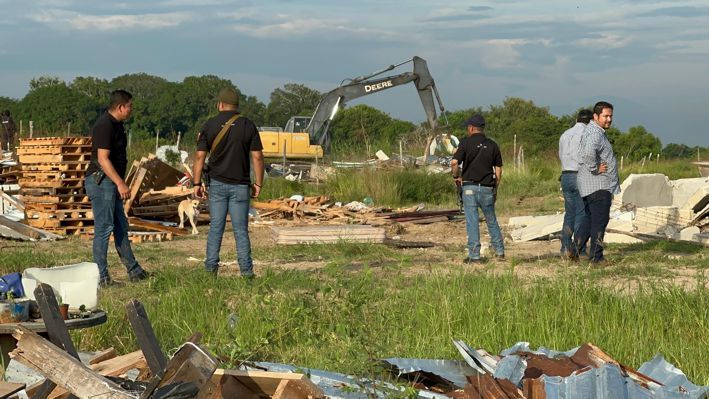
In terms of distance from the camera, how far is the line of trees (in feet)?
189

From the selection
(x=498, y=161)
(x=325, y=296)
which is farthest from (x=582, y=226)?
(x=325, y=296)

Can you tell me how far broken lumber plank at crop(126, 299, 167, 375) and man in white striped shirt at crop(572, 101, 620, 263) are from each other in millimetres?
7539

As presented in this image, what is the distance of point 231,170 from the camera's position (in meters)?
11.1

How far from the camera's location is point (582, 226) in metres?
13.3

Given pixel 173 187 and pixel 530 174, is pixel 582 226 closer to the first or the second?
pixel 173 187

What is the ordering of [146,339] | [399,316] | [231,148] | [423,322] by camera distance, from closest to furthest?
[146,339]
[423,322]
[399,316]
[231,148]

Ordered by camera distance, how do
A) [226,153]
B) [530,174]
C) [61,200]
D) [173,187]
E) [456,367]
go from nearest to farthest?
[456,367]
[226,153]
[61,200]
[173,187]
[530,174]

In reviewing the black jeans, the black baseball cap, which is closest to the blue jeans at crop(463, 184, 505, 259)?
the black baseball cap

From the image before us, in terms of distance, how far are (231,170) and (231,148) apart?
22 centimetres

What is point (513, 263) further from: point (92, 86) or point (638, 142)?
point (92, 86)

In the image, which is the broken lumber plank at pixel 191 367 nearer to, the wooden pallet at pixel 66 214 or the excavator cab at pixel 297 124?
the wooden pallet at pixel 66 214

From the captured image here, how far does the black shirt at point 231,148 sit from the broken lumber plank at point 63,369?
541 centimetres

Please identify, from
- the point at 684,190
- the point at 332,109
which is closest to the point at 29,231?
the point at 684,190

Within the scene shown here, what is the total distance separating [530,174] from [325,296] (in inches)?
941
